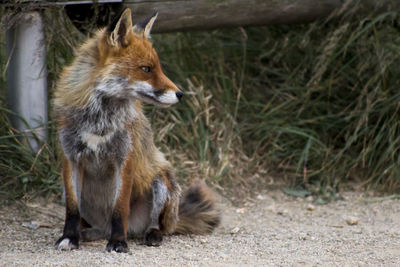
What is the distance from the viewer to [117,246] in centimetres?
372

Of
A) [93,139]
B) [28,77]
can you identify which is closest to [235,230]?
[93,139]

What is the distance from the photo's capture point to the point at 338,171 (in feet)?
18.6

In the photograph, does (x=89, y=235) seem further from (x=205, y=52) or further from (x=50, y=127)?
(x=205, y=52)

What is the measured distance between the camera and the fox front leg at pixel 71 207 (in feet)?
12.4

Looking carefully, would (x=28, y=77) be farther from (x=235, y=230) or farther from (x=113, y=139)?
(x=235, y=230)

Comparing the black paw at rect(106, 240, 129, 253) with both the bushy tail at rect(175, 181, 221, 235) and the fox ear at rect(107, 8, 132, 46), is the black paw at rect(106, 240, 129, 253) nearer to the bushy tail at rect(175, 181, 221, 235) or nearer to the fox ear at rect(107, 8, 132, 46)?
the bushy tail at rect(175, 181, 221, 235)

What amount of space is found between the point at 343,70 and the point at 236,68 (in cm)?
113

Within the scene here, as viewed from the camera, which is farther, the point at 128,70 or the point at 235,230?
the point at 235,230

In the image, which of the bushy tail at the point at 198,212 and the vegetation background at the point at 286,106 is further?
the vegetation background at the point at 286,106

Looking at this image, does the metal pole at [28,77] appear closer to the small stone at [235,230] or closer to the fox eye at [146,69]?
the fox eye at [146,69]

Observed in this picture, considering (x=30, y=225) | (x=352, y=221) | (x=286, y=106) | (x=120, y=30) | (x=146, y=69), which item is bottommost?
(x=352, y=221)

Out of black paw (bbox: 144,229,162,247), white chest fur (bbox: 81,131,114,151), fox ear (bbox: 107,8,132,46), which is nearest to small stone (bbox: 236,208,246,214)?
black paw (bbox: 144,229,162,247)

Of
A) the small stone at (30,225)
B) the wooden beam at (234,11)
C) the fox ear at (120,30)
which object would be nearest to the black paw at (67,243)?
the small stone at (30,225)

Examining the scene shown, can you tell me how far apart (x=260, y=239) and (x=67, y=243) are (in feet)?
4.43
